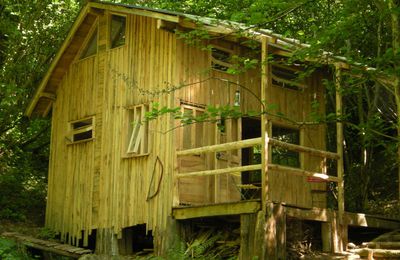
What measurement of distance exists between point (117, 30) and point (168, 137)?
3896mm

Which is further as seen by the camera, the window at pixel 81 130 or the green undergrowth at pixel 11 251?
the window at pixel 81 130

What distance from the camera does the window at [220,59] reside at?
15.8 metres

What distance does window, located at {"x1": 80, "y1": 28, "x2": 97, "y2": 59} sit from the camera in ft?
58.5

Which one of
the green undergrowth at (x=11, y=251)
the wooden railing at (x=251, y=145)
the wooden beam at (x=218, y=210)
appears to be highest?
the wooden railing at (x=251, y=145)

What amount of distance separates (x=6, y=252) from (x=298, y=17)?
41.1ft

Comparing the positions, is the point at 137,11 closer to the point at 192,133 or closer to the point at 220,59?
the point at 220,59

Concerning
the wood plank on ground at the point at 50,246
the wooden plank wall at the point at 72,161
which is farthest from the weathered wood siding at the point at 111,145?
the wood plank on ground at the point at 50,246

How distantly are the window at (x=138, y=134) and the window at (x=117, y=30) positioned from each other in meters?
2.04

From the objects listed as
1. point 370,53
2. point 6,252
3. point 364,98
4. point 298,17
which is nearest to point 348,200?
point 364,98

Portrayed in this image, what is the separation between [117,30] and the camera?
56.1ft

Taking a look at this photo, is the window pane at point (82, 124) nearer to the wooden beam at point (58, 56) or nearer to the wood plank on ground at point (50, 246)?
the wooden beam at point (58, 56)

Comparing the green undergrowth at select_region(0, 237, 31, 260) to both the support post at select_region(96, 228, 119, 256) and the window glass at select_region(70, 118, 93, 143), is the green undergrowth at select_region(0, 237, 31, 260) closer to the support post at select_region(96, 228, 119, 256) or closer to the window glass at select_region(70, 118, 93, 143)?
the support post at select_region(96, 228, 119, 256)

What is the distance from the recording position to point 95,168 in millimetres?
16797

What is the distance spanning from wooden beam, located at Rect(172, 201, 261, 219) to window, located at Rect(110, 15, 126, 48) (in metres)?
5.12
